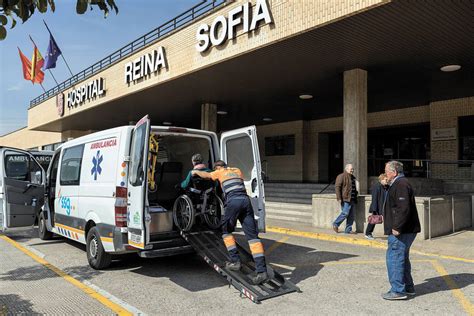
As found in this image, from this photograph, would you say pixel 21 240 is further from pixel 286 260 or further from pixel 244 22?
pixel 244 22

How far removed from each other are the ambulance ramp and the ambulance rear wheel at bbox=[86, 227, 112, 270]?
1.34 metres

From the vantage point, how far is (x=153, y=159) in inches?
255

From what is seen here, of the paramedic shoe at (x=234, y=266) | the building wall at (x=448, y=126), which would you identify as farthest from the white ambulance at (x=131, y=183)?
the building wall at (x=448, y=126)

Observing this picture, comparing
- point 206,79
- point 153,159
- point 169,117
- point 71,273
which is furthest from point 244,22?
point 169,117

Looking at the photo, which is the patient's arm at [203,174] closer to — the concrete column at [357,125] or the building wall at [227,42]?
the building wall at [227,42]

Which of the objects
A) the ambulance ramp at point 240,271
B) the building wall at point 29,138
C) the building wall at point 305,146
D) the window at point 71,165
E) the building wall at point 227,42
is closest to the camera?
the ambulance ramp at point 240,271

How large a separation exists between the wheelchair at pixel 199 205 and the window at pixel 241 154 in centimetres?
64

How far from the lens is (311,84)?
1337 centimetres

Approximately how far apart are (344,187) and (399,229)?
4.69 meters

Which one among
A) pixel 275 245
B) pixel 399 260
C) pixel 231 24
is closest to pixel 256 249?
pixel 399 260

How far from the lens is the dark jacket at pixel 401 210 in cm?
479

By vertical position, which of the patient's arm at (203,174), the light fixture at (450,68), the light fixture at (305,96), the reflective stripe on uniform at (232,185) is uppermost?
the light fixture at (450,68)

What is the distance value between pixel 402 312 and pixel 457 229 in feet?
21.4

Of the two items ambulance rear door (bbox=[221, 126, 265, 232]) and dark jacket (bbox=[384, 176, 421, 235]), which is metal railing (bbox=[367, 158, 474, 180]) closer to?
ambulance rear door (bbox=[221, 126, 265, 232])
